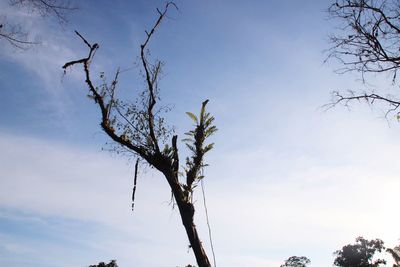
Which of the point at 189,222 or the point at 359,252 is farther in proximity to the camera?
the point at 359,252

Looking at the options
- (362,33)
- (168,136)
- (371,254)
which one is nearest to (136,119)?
(168,136)

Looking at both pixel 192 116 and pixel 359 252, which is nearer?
pixel 192 116

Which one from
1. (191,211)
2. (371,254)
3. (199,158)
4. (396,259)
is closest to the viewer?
(191,211)

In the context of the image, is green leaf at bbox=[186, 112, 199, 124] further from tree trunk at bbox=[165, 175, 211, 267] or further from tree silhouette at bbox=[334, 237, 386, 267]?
tree silhouette at bbox=[334, 237, 386, 267]

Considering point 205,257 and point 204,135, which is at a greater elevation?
point 204,135

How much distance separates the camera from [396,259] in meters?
47.9

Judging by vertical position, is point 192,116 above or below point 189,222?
above

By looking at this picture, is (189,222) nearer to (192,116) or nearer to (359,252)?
(192,116)

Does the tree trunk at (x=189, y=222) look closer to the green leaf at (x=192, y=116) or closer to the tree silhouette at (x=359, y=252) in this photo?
the green leaf at (x=192, y=116)

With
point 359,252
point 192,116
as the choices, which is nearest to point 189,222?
point 192,116

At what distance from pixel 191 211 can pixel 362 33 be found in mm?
5844

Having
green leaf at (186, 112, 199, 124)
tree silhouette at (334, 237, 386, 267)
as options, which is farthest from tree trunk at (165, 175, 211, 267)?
tree silhouette at (334, 237, 386, 267)

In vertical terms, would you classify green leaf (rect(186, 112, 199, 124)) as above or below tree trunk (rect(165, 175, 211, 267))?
above

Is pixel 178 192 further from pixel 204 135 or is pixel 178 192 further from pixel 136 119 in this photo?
pixel 136 119
